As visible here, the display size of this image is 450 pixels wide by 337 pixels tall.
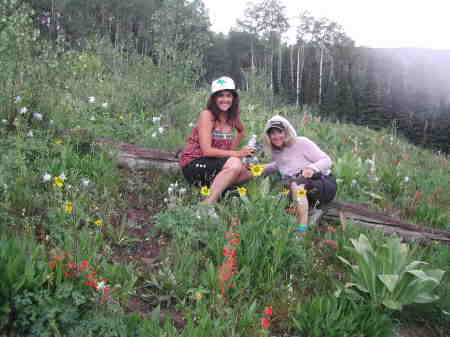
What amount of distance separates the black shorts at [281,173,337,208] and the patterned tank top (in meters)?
0.79

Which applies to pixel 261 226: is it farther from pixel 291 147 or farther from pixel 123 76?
pixel 123 76

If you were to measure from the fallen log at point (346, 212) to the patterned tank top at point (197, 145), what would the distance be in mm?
344

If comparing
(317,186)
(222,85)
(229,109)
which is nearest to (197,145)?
(229,109)

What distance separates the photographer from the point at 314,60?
31.7 m

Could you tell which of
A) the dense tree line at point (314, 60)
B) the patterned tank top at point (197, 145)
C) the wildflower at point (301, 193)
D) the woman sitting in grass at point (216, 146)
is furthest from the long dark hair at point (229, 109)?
the dense tree line at point (314, 60)

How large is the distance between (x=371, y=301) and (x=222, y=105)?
7.66ft

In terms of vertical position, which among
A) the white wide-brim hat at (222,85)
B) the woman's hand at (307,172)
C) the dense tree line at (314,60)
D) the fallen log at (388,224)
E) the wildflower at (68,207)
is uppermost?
the dense tree line at (314,60)

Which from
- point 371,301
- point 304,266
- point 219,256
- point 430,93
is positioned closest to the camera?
point 371,301

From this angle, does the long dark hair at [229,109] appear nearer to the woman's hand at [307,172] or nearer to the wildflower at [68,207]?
the woman's hand at [307,172]

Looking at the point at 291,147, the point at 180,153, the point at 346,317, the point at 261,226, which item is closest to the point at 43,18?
the point at 180,153

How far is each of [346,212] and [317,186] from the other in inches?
20.1

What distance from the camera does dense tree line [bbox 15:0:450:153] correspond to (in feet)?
76.4

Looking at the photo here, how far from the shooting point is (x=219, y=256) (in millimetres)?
2697

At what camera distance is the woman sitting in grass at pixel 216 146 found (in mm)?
3746
